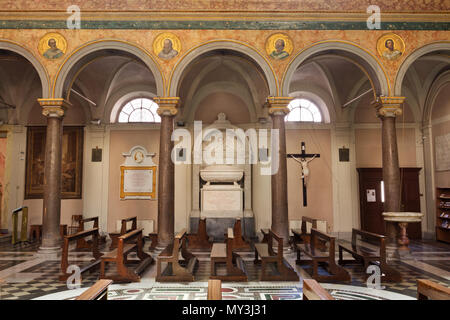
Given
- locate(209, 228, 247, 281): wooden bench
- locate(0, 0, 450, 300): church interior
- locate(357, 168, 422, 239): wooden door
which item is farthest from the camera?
locate(357, 168, 422, 239): wooden door

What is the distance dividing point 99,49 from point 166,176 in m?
3.64

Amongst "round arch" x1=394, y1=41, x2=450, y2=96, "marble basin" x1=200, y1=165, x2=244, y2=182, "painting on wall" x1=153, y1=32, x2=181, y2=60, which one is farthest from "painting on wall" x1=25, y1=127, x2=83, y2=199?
"round arch" x1=394, y1=41, x2=450, y2=96

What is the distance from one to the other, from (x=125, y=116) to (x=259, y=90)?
504cm

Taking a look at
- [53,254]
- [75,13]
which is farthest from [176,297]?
[75,13]

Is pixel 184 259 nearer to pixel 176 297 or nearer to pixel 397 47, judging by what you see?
pixel 176 297

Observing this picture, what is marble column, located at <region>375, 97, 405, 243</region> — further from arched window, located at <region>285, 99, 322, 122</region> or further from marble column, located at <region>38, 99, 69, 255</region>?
marble column, located at <region>38, 99, 69, 255</region>

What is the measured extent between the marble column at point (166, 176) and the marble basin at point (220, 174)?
9.15ft

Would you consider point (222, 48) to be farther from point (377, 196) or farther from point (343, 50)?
point (377, 196)

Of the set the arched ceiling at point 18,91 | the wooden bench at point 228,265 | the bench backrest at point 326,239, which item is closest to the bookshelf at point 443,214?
the bench backrest at point 326,239

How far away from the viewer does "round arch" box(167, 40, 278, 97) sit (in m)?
8.47

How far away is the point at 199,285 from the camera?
19.0 ft

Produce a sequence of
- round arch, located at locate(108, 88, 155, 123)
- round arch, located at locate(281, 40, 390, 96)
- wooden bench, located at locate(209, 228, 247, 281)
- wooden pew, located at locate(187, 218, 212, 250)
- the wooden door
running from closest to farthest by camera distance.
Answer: wooden bench, located at locate(209, 228, 247, 281)
round arch, located at locate(281, 40, 390, 96)
wooden pew, located at locate(187, 218, 212, 250)
the wooden door
round arch, located at locate(108, 88, 155, 123)

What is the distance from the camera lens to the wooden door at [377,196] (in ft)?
37.1

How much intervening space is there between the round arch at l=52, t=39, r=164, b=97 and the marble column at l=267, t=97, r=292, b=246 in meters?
2.94
